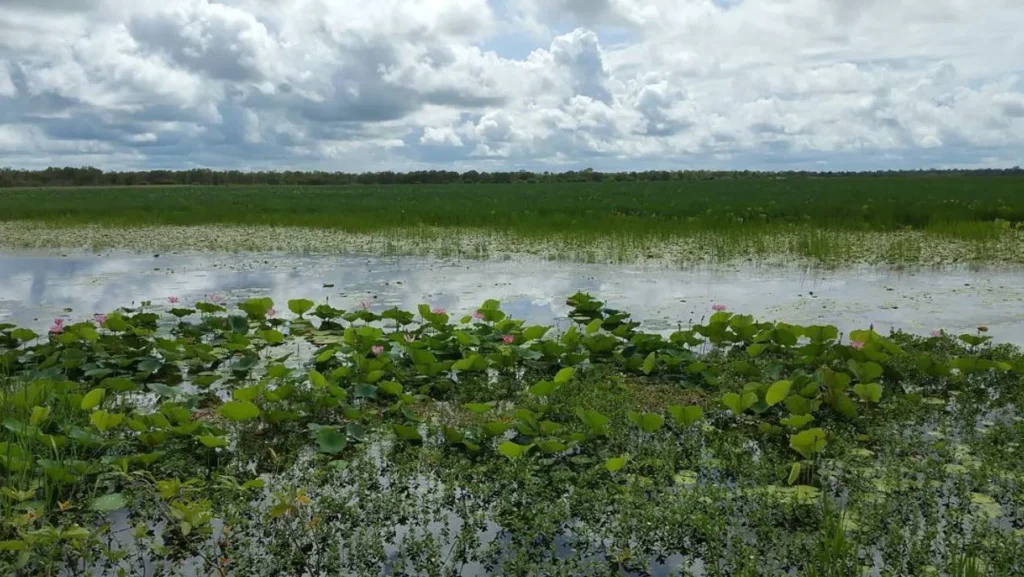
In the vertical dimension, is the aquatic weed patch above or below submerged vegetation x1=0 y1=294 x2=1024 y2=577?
above

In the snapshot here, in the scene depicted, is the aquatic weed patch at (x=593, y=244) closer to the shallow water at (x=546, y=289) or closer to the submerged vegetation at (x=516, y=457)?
the shallow water at (x=546, y=289)

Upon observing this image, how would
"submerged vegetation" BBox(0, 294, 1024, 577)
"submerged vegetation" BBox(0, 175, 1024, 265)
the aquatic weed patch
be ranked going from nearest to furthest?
"submerged vegetation" BBox(0, 294, 1024, 577)
the aquatic weed patch
"submerged vegetation" BBox(0, 175, 1024, 265)

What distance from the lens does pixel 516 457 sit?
3.52 m

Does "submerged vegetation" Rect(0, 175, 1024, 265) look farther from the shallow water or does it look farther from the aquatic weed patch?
the shallow water

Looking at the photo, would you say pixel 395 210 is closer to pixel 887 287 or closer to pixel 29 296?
pixel 29 296

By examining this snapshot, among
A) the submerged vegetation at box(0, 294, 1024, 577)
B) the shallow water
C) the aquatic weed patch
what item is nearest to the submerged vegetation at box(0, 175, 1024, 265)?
the aquatic weed patch

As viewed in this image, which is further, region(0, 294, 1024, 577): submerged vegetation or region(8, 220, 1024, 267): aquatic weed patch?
region(8, 220, 1024, 267): aquatic weed patch

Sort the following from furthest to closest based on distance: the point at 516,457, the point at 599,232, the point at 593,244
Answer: the point at 599,232
the point at 593,244
the point at 516,457

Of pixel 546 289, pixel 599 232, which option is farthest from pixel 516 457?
pixel 599 232

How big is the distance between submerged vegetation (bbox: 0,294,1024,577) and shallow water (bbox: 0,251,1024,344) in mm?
1393

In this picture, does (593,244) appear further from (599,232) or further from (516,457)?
(516,457)

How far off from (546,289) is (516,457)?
5114mm

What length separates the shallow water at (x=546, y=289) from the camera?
698cm

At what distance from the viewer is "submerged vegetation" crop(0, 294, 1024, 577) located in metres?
2.74
